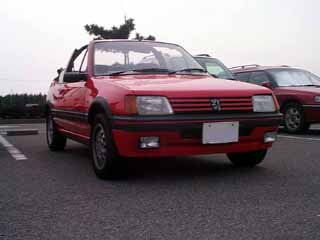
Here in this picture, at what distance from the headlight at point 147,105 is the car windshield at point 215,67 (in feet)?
15.4

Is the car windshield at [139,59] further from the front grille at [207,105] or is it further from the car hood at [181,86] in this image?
the front grille at [207,105]

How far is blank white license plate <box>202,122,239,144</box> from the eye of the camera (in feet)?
15.9

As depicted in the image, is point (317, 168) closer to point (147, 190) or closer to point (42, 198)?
point (147, 190)

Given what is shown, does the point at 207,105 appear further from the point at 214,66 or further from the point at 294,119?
the point at 294,119

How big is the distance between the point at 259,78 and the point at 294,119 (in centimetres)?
135

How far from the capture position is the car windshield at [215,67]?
9468 mm

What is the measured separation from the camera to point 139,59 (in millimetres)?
6098

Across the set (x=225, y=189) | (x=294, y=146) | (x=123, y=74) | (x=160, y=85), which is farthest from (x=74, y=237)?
(x=294, y=146)

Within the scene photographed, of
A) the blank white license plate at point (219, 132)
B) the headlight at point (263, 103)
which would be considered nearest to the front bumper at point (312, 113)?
the headlight at point (263, 103)

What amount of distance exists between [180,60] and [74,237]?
349 cm

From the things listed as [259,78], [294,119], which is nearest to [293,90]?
[294,119]

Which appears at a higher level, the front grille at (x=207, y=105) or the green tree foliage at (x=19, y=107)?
the front grille at (x=207, y=105)

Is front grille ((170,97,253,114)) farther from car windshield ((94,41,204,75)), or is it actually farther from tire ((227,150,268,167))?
car windshield ((94,41,204,75))

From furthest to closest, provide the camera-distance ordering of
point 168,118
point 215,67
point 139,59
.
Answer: point 215,67
point 139,59
point 168,118
